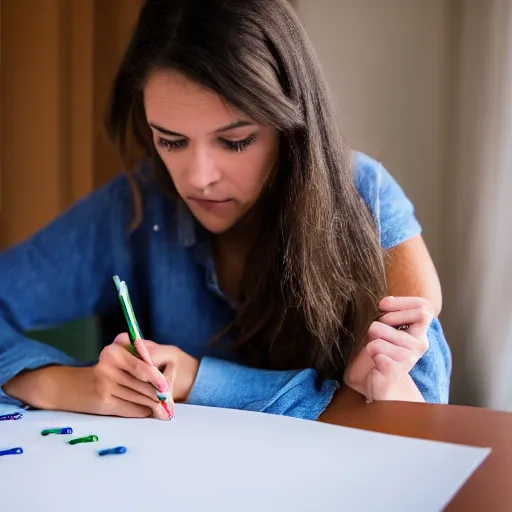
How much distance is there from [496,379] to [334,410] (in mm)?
154

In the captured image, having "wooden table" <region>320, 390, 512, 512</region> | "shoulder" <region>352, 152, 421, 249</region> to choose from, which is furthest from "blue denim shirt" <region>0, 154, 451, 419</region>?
"wooden table" <region>320, 390, 512, 512</region>

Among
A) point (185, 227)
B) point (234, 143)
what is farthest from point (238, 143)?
point (185, 227)

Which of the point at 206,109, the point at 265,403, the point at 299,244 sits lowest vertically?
the point at 265,403

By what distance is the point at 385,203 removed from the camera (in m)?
0.64

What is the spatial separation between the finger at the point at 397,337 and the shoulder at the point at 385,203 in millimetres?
106

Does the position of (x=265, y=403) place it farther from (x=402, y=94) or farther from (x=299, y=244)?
(x=402, y=94)

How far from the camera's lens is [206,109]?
0.55 meters

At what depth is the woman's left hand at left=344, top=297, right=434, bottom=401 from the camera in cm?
55

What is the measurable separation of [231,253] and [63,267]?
17 centimetres

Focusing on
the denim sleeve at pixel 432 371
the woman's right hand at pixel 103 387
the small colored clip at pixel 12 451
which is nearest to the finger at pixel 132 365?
the woman's right hand at pixel 103 387

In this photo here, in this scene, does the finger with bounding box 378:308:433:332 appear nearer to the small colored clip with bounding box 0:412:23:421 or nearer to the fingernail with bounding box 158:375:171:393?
the fingernail with bounding box 158:375:171:393

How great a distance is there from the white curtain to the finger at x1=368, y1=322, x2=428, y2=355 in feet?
0.27

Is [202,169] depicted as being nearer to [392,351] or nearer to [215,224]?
[215,224]

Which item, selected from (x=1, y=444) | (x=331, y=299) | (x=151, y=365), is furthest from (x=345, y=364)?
(x=1, y=444)
